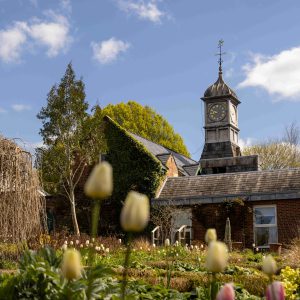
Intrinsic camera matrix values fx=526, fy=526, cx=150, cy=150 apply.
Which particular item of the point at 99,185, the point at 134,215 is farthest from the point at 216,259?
the point at 99,185

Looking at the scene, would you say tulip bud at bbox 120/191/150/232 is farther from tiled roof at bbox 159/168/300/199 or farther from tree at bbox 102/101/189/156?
tree at bbox 102/101/189/156

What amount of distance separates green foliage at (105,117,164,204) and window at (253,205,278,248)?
16.4 feet

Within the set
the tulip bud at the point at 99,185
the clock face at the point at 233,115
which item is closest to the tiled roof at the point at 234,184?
the clock face at the point at 233,115

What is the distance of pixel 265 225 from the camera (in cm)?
2261

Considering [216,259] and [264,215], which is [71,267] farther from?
[264,215]

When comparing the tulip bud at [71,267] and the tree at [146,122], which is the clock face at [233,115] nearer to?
the tree at [146,122]

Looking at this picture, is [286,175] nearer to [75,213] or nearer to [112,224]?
[112,224]

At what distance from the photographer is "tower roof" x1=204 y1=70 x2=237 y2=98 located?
39325 millimetres

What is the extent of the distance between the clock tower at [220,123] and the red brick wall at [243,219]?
14.6 meters

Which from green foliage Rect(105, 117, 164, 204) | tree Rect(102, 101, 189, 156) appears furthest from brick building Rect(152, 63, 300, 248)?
tree Rect(102, 101, 189, 156)

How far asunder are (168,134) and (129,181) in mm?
23416

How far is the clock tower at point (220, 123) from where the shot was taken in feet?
125

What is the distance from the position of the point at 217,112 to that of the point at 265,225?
1767cm

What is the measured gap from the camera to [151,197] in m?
24.8
